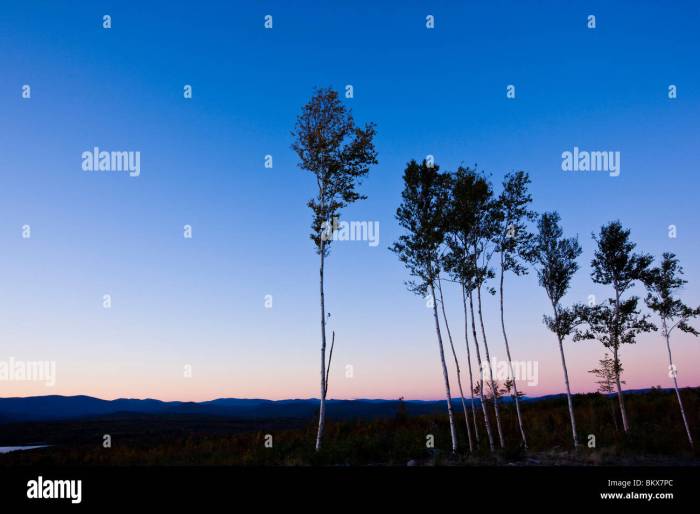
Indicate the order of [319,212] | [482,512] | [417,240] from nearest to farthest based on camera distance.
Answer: [482,512] → [319,212] → [417,240]

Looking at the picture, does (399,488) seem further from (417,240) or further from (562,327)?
(562,327)

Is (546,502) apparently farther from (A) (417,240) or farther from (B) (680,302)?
(B) (680,302)

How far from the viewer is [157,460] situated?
29297 mm

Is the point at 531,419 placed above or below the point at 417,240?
below

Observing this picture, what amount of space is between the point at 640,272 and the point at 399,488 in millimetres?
31977

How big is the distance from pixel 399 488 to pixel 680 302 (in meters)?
33.7

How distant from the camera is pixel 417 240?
103ft

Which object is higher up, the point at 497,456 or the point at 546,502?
the point at 546,502

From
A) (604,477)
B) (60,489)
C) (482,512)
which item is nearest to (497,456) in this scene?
(604,477)

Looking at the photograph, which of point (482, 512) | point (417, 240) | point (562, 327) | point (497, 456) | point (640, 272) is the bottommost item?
point (497, 456)

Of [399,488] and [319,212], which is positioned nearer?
[399,488]

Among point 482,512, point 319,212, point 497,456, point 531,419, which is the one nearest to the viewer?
point 482,512

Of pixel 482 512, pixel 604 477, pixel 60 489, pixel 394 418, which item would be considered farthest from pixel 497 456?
pixel 394 418

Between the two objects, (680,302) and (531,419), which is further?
(531,419)
